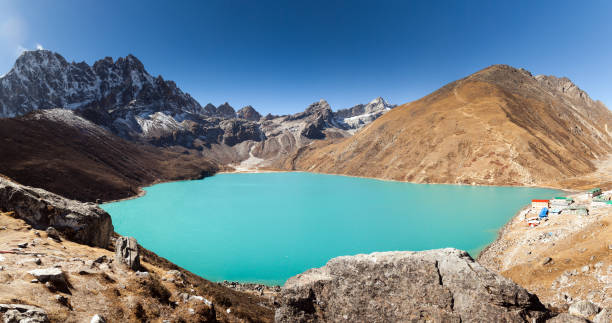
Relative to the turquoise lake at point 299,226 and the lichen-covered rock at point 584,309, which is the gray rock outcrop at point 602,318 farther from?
the turquoise lake at point 299,226

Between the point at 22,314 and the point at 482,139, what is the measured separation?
115 meters

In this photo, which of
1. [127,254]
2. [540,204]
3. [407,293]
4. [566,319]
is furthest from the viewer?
[540,204]

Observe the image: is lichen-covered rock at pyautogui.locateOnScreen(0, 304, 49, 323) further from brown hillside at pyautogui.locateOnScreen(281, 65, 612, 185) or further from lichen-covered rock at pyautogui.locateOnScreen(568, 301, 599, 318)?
brown hillside at pyautogui.locateOnScreen(281, 65, 612, 185)

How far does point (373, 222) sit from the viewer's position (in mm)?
43281

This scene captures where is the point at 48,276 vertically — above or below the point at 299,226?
above

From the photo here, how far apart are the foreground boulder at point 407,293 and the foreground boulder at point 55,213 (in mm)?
14116

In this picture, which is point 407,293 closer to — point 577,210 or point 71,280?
point 71,280

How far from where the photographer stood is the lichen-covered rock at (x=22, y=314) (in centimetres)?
489

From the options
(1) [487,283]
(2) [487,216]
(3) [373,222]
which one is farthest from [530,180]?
(1) [487,283]

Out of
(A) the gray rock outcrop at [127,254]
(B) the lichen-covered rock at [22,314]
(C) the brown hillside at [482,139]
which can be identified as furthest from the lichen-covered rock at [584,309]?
(C) the brown hillside at [482,139]

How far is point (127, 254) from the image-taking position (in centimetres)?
1052

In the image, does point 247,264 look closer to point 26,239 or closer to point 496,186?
point 26,239

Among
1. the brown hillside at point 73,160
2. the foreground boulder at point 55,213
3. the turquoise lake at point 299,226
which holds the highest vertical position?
the brown hillside at point 73,160

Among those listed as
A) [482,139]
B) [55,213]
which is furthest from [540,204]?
[482,139]
